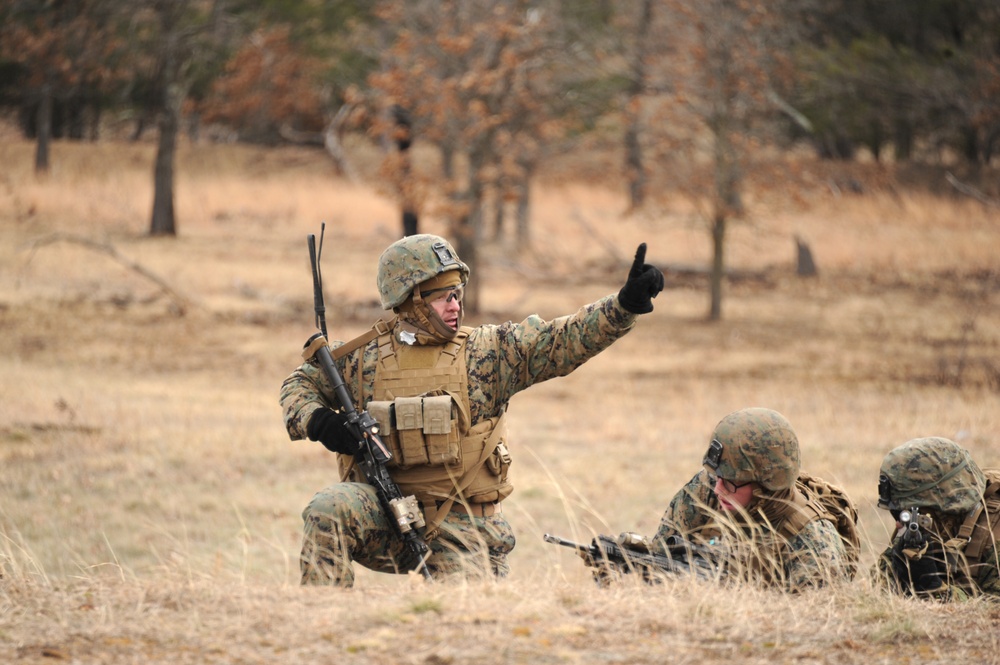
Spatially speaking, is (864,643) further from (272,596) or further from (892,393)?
(892,393)

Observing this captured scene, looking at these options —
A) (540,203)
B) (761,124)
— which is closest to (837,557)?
(761,124)

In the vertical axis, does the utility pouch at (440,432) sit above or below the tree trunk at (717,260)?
→ below

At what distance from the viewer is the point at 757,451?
14.7 ft

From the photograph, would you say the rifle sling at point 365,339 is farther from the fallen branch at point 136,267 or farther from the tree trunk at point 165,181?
the tree trunk at point 165,181

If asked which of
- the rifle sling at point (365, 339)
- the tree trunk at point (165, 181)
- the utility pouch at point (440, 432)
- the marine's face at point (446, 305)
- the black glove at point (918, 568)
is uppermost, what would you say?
the tree trunk at point (165, 181)

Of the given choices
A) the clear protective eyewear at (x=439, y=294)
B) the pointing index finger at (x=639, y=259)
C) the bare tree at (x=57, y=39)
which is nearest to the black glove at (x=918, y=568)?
the pointing index finger at (x=639, y=259)

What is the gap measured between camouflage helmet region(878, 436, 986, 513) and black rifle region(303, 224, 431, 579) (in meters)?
1.78

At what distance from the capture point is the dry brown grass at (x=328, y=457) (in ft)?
12.3

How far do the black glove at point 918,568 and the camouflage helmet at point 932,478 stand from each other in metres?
0.17

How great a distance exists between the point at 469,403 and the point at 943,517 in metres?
1.91

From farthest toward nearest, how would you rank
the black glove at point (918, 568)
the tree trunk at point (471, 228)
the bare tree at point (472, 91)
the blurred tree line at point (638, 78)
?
the tree trunk at point (471, 228), the bare tree at point (472, 91), the blurred tree line at point (638, 78), the black glove at point (918, 568)

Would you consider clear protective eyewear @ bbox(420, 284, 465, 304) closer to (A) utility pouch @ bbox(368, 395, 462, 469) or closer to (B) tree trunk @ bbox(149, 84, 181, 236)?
(A) utility pouch @ bbox(368, 395, 462, 469)

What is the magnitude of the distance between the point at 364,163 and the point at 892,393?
24124 mm

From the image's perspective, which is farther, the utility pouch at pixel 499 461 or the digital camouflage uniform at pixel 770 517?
the utility pouch at pixel 499 461
